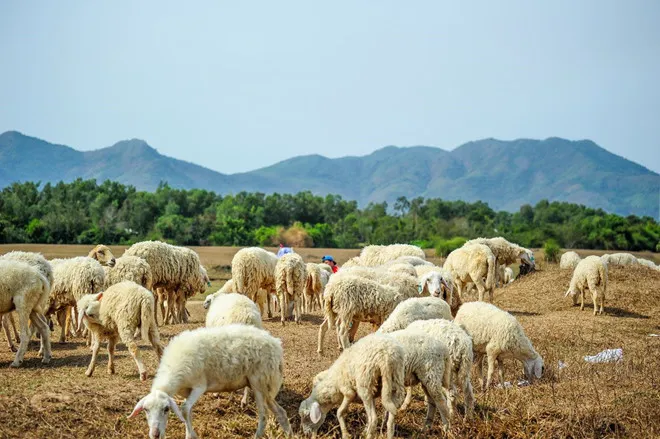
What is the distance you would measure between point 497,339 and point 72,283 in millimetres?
8609

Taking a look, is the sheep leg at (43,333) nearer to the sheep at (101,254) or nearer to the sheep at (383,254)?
the sheep at (101,254)

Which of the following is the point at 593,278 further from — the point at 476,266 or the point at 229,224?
the point at 229,224

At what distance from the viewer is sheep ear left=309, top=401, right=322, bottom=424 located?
9.09 metres

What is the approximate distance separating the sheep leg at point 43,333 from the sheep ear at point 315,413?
5522 millimetres

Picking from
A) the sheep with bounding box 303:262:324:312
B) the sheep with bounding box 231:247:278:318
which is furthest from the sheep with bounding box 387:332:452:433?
the sheep with bounding box 303:262:324:312

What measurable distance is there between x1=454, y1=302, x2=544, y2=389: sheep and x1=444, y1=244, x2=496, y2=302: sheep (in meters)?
8.11

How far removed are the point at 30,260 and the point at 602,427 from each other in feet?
38.0

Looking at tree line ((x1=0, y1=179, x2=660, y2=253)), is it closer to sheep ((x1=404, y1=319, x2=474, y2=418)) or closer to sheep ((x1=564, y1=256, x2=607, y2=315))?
sheep ((x1=564, y1=256, x2=607, y2=315))

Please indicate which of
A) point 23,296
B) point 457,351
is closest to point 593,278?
A: point 457,351

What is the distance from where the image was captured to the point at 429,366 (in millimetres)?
9281

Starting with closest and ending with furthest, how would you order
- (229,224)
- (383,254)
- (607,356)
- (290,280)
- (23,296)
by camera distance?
(23,296) → (607,356) → (290,280) → (383,254) → (229,224)

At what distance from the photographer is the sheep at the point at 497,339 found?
1175cm

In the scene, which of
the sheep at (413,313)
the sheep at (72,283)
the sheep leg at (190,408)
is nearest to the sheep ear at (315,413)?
the sheep leg at (190,408)

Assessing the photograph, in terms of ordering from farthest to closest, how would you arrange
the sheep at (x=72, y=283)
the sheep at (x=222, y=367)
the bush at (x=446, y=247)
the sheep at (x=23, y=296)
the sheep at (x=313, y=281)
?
the bush at (x=446, y=247) → the sheep at (x=313, y=281) → the sheep at (x=72, y=283) → the sheep at (x=23, y=296) → the sheep at (x=222, y=367)
